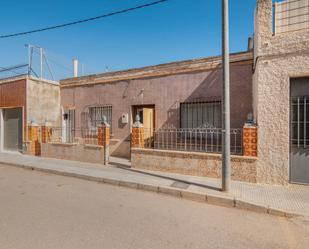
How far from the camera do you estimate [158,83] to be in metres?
9.27

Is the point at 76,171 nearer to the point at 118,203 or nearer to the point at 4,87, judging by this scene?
the point at 118,203

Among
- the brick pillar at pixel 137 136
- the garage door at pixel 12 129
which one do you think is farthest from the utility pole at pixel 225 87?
the garage door at pixel 12 129

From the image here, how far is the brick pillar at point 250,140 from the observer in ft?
19.1

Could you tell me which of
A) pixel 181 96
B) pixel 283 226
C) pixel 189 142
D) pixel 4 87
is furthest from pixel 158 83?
pixel 4 87

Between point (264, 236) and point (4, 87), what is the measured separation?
1403 cm

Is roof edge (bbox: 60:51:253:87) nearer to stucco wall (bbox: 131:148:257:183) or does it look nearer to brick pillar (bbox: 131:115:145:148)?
brick pillar (bbox: 131:115:145:148)

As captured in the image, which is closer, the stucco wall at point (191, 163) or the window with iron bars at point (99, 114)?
the stucco wall at point (191, 163)

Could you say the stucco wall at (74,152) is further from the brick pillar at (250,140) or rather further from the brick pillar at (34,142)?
the brick pillar at (250,140)

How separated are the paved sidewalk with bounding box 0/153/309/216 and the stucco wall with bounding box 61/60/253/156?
8.79 feet

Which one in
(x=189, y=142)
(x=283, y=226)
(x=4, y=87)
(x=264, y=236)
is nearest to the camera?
(x=264, y=236)

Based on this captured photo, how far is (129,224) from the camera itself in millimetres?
3605

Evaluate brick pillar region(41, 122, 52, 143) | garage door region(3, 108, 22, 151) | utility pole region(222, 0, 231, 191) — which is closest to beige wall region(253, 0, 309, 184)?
utility pole region(222, 0, 231, 191)

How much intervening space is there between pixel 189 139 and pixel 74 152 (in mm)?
5093

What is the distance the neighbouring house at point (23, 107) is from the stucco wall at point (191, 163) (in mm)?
6732
